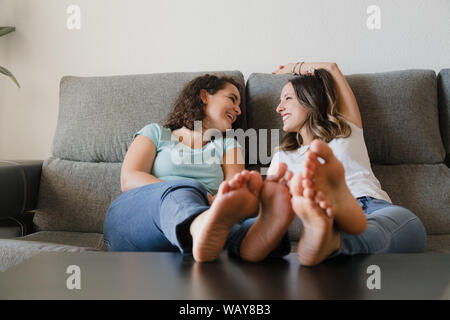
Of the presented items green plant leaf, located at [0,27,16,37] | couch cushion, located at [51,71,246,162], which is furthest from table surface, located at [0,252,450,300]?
green plant leaf, located at [0,27,16,37]

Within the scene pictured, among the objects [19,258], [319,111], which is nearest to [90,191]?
[19,258]

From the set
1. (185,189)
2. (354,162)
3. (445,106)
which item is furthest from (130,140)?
(445,106)

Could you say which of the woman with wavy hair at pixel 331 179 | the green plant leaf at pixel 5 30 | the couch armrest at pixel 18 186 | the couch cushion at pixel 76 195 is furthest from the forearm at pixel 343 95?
the green plant leaf at pixel 5 30

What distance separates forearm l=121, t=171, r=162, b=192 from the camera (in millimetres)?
1208

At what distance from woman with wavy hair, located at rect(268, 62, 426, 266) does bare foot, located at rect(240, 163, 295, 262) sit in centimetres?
2

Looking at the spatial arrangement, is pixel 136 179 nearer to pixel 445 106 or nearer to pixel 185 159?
pixel 185 159

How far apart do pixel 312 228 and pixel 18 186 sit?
119 cm

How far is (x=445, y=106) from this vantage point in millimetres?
1522

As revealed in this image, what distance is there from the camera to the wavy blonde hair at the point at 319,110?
4.35ft

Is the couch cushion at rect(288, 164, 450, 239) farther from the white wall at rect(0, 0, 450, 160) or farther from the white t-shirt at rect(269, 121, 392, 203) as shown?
the white wall at rect(0, 0, 450, 160)

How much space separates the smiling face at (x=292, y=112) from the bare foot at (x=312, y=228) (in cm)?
72

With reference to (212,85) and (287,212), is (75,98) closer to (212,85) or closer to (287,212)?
(212,85)

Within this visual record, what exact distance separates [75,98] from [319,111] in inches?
39.4

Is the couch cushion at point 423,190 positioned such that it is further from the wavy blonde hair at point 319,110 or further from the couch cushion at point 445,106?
the wavy blonde hair at point 319,110
